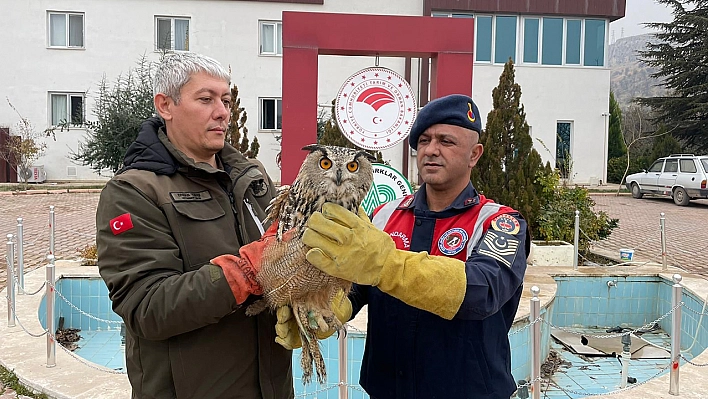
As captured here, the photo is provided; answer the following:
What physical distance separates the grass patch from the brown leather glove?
2822mm

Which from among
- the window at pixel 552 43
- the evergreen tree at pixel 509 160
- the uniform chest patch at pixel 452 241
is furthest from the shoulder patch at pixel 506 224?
the window at pixel 552 43

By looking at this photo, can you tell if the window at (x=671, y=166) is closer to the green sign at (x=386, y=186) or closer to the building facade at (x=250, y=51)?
the building facade at (x=250, y=51)

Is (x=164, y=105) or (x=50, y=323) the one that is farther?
(x=50, y=323)

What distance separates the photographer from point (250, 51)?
61.2 feet

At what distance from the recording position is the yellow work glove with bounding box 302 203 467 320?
165cm

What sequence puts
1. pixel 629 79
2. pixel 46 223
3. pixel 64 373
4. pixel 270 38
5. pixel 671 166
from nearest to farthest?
pixel 64 373
pixel 46 223
pixel 671 166
pixel 270 38
pixel 629 79

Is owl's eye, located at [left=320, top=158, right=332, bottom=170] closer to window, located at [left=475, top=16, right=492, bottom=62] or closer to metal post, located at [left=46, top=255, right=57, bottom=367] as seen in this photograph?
metal post, located at [left=46, top=255, right=57, bottom=367]

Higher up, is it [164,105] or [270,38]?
[270,38]

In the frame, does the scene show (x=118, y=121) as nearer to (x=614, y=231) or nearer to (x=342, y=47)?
(x=342, y=47)

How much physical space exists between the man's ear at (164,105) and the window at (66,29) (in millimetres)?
19294

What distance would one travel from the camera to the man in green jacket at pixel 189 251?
162 cm

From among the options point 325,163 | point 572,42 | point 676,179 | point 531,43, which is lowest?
point 676,179

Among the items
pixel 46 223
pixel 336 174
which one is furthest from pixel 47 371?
pixel 46 223

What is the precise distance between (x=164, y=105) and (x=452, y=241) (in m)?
1.11
